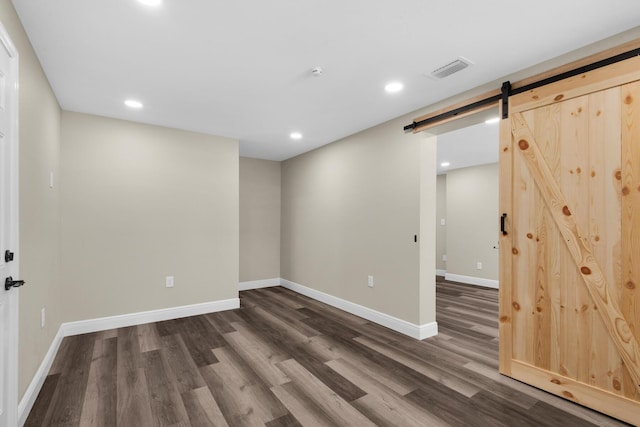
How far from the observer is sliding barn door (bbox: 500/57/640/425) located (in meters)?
1.87

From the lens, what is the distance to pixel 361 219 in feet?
13.2

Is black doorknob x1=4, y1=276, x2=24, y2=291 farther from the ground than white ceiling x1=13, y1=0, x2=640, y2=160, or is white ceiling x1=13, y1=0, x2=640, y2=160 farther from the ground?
white ceiling x1=13, y1=0, x2=640, y2=160

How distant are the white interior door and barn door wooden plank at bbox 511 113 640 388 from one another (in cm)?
328

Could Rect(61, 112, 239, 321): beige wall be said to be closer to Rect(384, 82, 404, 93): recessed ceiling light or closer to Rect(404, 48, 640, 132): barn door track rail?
Rect(384, 82, 404, 93): recessed ceiling light

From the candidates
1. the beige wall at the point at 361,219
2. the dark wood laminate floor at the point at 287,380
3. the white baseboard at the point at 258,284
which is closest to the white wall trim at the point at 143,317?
the dark wood laminate floor at the point at 287,380

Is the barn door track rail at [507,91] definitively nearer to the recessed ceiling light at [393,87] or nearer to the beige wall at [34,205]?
the recessed ceiling light at [393,87]

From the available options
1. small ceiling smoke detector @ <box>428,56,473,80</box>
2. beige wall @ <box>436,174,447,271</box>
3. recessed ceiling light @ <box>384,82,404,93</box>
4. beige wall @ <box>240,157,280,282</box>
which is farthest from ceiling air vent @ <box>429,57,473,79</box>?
beige wall @ <box>436,174,447,271</box>

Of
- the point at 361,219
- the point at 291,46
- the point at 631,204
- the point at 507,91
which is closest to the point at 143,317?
the point at 361,219

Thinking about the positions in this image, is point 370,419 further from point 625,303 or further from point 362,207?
point 362,207

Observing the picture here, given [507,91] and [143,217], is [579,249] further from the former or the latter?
[143,217]

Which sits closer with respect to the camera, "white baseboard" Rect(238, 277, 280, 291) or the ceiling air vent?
the ceiling air vent

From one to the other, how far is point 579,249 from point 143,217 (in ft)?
14.0

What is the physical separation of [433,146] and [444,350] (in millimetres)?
2082

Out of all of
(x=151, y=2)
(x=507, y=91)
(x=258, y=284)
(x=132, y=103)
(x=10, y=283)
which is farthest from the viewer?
(x=258, y=284)
